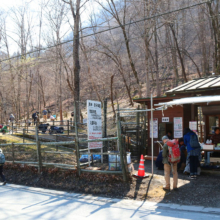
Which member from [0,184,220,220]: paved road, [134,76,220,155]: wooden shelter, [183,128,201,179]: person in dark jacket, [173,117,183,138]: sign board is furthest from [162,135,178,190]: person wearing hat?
[173,117,183,138]: sign board

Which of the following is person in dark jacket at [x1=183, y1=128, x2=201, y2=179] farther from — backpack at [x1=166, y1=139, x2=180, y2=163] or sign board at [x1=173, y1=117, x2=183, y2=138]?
sign board at [x1=173, y1=117, x2=183, y2=138]

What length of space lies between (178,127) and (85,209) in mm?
6405

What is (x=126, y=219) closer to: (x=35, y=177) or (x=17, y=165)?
(x=35, y=177)

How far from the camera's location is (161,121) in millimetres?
12125

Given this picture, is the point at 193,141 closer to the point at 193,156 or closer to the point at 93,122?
the point at 193,156

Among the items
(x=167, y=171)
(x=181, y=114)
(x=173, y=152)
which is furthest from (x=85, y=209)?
(x=181, y=114)

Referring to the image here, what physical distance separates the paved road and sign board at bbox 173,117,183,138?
506 centimetres

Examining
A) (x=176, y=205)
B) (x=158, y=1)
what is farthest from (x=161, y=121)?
(x=158, y=1)

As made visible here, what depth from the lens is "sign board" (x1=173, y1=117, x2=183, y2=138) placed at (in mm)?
11227

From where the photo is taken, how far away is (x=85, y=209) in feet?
21.1

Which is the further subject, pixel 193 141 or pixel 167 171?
pixel 193 141

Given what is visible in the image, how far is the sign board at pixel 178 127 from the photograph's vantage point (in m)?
11.2

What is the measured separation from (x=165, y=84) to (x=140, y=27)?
58.4 feet

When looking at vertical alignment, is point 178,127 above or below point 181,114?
below
